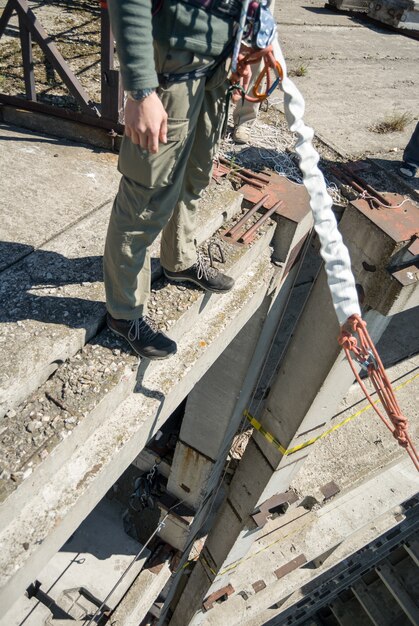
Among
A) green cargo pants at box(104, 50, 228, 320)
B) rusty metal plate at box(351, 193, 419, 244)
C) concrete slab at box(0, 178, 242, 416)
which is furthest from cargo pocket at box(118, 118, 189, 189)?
rusty metal plate at box(351, 193, 419, 244)

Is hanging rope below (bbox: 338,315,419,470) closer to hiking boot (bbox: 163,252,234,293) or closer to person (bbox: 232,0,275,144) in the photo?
hiking boot (bbox: 163,252,234,293)

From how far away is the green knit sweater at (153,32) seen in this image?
2041 millimetres

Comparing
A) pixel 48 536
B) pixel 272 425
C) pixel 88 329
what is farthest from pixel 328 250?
pixel 272 425

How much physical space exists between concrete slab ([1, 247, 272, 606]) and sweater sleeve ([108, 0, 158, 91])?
6.44 feet

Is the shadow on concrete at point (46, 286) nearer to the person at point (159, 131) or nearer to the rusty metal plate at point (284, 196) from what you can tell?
the person at point (159, 131)

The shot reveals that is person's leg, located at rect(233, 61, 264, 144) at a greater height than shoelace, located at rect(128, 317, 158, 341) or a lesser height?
greater

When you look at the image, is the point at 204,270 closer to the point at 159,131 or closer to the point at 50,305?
the point at 50,305

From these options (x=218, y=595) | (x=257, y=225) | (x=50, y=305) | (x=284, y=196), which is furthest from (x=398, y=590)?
(x=50, y=305)

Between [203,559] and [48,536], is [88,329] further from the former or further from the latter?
[203,559]

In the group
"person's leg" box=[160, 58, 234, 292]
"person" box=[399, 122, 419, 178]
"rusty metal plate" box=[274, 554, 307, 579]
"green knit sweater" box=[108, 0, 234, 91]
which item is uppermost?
"person" box=[399, 122, 419, 178]

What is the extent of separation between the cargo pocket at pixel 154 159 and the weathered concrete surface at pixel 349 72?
4610 mm

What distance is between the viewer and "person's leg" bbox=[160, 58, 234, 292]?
2781 mm

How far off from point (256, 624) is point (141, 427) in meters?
9.02

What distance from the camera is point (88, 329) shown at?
10.7 feet
